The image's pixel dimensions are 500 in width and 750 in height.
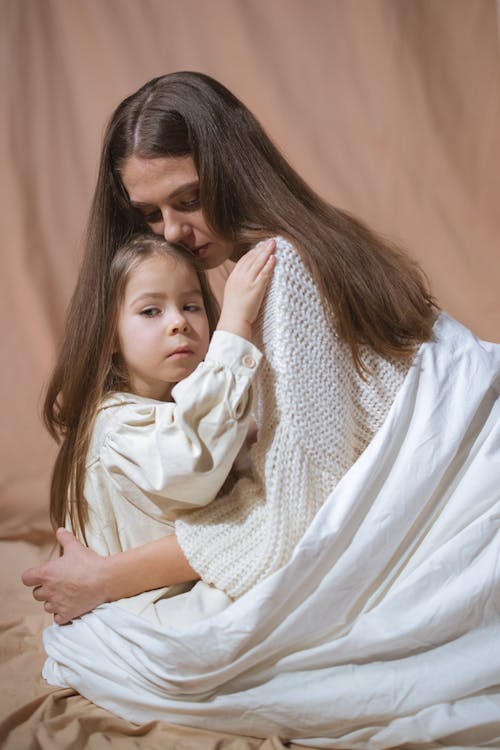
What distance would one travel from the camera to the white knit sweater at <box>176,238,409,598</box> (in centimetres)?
152

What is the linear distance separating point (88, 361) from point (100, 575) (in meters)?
0.45

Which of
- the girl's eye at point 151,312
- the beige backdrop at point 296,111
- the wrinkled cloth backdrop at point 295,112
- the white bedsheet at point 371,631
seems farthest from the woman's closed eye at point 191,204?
the beige backdrop at point 296,111

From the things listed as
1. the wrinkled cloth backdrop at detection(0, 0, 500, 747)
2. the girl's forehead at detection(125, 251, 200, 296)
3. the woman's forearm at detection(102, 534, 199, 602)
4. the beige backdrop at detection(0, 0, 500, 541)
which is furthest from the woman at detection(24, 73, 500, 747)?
the beige backdrop at detection(0, 0, 500, 541)

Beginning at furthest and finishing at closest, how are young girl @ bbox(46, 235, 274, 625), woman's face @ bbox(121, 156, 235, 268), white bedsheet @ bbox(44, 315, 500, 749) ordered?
woman's face @ bbox(121, 156, 235, 268) → young girl @ bbox(46, 235, 274, 625) → white bedsheet @ bbox(44, 315, 500, 749)

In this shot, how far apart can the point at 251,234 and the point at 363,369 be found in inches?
12.9

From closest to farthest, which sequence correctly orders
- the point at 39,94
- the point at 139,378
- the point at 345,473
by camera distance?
the point at 345,473 → the point at 139,378 → the point at 39,94

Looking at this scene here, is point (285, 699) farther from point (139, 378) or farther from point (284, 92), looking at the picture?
point (284, 92)

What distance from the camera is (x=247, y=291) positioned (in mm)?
1604

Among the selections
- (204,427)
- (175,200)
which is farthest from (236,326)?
(175,200)

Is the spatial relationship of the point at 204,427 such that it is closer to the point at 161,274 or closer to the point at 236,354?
the point at 236,354

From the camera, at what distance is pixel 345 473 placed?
158cm

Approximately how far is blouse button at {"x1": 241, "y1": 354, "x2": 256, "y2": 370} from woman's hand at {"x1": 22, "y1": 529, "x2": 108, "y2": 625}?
0.45 m

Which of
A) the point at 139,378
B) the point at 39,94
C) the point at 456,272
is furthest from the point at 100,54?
the point at 139,378

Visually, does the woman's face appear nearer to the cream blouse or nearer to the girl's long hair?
the girl's long hair
